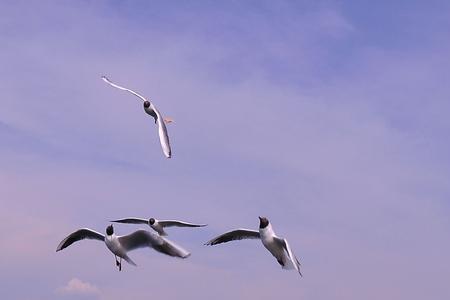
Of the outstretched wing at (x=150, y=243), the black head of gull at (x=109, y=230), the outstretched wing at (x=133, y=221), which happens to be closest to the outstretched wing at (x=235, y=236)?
the outstretched wing at (x=133, y=221)

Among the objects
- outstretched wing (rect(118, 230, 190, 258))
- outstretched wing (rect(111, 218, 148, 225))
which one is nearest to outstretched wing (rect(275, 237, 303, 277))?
outstretched wing (rect(118, 230, 190, 258))

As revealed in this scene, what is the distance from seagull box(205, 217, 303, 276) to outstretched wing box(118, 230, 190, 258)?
5.66 m

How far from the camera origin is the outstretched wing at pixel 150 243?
35281 millimetres

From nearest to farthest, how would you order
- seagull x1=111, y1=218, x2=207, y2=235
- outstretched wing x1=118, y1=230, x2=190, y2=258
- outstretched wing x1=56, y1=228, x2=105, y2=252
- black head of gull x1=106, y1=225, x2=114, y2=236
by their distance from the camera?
outstretched wing x1=118, y1=230, x2=190, y2=258 < black head of gull x1=106, y1=225, x2=114, y2=236 < outstretched wing x1=56, y1=228, x2=105, y2=252 < seagull x1=111, y1=218, x2=207, y2=235

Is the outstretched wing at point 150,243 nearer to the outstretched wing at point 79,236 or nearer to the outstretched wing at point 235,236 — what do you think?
the outstretched wing at point 79,236

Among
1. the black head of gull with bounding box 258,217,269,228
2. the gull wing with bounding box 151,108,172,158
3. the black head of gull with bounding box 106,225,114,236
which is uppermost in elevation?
the gull wing with bounding box 151,108,172,158

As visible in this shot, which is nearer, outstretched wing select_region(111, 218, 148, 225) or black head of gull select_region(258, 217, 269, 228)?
black head of gull select_region(258, 217, 269, 228)

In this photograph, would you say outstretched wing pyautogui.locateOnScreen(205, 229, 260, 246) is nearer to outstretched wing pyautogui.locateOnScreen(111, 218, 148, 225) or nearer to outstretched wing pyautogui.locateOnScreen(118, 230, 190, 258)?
outstretched wing pyautogui.locateOnScreen(111, 218, 148, 225)

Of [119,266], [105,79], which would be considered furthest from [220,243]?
[105,79]

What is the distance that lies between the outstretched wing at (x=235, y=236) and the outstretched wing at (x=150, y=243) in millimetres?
8420

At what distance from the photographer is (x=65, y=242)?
4494 centimetres

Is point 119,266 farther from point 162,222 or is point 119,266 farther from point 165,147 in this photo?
point 162,222

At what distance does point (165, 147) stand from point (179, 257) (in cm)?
739

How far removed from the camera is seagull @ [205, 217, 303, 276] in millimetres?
41656
